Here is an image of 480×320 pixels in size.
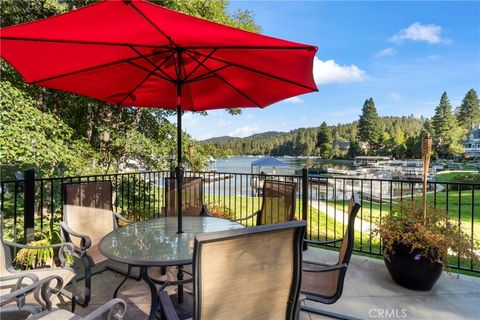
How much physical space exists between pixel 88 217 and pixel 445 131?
61413 mm

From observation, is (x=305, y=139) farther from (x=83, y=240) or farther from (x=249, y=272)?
(x=249, y=272)

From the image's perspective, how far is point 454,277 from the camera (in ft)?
10.5

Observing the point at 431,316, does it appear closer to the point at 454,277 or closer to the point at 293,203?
the point at 454,277

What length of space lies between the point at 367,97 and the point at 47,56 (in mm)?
68697

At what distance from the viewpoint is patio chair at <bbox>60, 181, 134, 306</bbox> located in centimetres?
247

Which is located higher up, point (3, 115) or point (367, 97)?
point (367, 97)

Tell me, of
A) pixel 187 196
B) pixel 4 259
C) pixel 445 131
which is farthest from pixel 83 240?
pixel 445 131

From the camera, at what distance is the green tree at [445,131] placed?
48938 mm

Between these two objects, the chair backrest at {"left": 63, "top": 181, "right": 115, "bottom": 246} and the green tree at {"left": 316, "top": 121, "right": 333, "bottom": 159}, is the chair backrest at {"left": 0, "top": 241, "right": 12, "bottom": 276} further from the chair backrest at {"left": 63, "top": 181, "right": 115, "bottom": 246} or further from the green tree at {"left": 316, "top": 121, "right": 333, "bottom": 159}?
the green tree at {"left": 316, "top": 121, "right": 333, "bottom": 159}

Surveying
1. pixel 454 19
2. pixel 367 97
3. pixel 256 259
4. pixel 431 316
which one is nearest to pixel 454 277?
pixel 431 316

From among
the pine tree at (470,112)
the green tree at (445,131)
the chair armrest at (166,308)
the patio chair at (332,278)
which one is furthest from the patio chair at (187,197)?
the pine tree at (470,112)

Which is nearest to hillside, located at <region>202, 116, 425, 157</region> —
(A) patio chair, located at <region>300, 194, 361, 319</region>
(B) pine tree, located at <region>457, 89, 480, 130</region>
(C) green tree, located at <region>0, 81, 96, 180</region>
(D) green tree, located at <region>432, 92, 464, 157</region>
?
(D) green tree, located at <region>432, 92, 464, 157</region>

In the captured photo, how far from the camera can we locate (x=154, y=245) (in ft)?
6.76

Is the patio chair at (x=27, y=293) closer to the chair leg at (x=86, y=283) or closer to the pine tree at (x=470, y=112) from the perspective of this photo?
the chair leg at (x=86, y=283)
